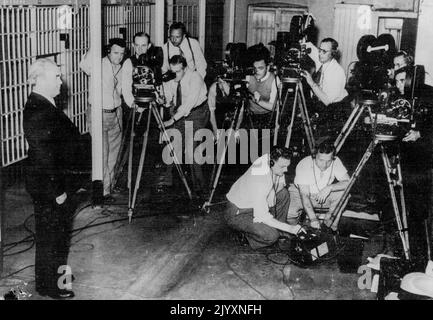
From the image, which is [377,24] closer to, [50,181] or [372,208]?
[372,208]

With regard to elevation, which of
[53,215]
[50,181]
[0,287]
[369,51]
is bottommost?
[0,287]

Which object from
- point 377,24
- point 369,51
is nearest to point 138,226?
point 369,51

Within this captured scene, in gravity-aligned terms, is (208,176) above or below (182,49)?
below

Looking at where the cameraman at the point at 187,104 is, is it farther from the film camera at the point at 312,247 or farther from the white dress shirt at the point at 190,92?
the film camera at the point at 312,247

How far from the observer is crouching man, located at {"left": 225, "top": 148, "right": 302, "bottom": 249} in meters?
4.91

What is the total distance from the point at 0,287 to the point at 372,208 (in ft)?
13.0

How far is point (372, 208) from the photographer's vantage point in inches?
238

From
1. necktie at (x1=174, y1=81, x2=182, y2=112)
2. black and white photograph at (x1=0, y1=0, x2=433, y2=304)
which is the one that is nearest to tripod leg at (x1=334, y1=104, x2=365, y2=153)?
black and white photograph at (x1=0, y1=0, x2=433, y2=304)

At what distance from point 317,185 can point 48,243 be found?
2.79 meters

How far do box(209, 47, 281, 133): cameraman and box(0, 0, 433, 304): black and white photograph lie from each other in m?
0.03

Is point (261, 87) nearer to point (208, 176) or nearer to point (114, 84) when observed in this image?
point (208, 176)

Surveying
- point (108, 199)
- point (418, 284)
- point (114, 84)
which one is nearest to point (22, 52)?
point (114, 84)

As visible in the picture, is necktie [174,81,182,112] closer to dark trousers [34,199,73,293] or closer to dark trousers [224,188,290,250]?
dark trousers [224,188,290,250]

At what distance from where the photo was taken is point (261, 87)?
6820 mm
